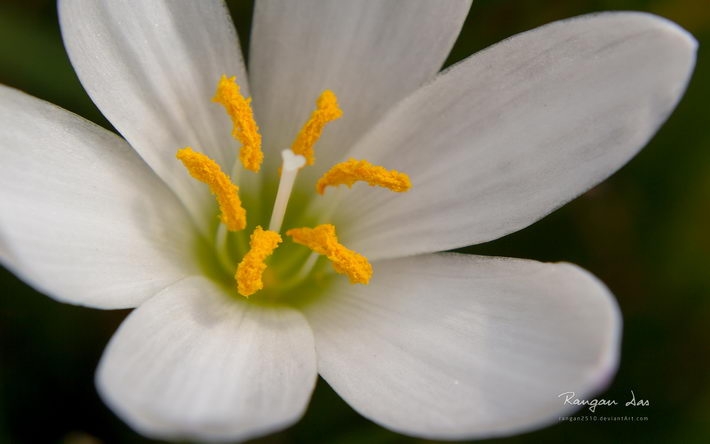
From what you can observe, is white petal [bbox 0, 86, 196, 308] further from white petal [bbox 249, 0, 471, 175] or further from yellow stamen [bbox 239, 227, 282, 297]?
white petal [bbox 249, 0, 471, 175]

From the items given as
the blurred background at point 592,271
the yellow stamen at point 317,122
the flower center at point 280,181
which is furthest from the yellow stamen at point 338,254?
the blurred background at point 592,271

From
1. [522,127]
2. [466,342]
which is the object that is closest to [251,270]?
[466,342]

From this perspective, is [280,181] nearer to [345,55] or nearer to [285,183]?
[285,183]

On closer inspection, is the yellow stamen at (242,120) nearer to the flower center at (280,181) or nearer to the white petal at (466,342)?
the flower center at (280,181)

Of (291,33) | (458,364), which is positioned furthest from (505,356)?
(291,33)

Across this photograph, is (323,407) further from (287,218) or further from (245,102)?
(245,102)

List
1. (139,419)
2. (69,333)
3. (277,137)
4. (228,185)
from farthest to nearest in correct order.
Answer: (69,333) → (277,137) → (228,185) → (139,419)
